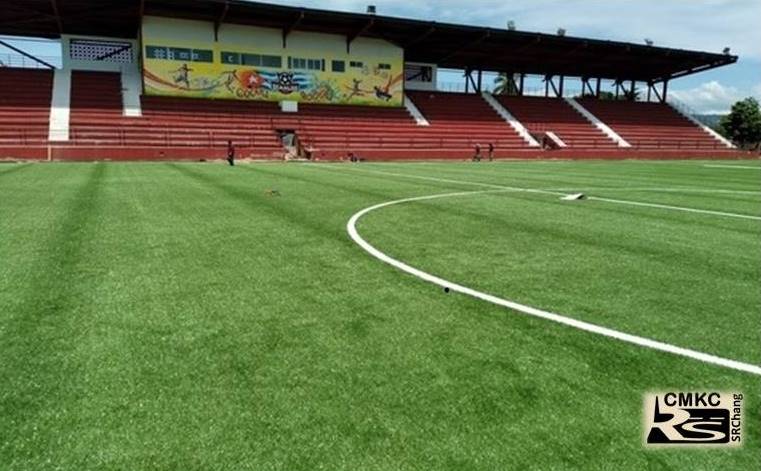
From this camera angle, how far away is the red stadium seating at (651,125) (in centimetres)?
5172

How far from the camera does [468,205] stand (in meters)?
11.1

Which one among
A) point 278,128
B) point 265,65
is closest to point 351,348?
point 278,128

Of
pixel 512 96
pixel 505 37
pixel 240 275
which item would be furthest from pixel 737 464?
pixel 512 96

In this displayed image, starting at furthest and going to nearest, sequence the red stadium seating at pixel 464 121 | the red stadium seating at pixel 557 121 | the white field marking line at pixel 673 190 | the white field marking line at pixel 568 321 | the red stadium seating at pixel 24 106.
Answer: the red stadium seating at pixel 557 121 → the red stadium seating at pixel 464 121 → the red stadium seating at pixel 24 106 → the white field marking line at pixel 673 190 → the white field marking line at pixel 568 321

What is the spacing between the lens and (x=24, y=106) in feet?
120

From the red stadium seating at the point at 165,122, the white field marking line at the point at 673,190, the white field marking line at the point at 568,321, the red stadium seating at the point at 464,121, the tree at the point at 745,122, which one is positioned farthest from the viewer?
the tree at the point at 745,122

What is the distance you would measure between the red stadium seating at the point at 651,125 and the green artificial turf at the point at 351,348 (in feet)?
160

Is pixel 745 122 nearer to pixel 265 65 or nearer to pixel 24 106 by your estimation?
pixel 265 65

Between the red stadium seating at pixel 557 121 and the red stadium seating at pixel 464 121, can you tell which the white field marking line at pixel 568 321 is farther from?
the red stadium seating at pixel 557 121

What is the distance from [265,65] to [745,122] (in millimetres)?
72090

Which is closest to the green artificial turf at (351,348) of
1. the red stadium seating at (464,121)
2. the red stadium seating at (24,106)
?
the red stadium seating at (24,106)

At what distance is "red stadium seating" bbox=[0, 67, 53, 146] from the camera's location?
33125 millimetres

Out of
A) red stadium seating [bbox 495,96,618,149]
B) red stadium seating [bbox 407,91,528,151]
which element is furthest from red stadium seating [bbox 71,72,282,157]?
red stadium seating [bbox 495,96,618,149]

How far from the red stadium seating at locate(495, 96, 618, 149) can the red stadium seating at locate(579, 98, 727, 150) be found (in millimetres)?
2535
